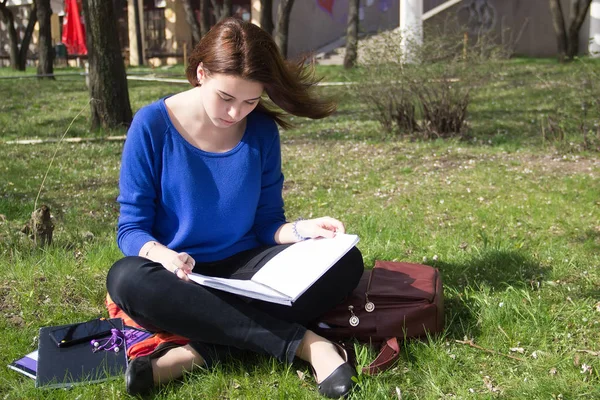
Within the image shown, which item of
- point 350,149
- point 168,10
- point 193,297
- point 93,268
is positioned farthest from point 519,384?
point 168,10

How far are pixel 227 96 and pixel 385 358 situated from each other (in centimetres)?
120

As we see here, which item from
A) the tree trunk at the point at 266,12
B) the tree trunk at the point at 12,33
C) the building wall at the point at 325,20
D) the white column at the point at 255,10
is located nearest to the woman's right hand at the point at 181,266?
the tree trunk at the point at 266,12

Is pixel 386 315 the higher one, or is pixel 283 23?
pixel 283 23

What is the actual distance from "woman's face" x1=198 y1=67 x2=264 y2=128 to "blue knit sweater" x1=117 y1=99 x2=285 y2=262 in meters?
0.21

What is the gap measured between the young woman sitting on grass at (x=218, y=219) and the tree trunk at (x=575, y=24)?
52.4 feet

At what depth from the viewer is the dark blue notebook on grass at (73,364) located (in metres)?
2.71

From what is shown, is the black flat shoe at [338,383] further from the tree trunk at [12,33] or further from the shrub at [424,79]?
the tree trunk at [12,33]

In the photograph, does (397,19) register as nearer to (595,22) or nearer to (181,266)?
(595,22)

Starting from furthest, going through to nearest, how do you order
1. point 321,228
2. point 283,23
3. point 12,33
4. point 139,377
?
point 12,33
point 283,23
point 321,228
point 139,377

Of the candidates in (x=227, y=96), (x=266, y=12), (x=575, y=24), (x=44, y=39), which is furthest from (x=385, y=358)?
(x=44, y=39)

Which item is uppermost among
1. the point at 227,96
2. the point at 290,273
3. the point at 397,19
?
the point at 397,19

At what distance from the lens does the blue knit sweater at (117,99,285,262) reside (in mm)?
2959

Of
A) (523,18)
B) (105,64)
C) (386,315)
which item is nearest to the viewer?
(386,315)

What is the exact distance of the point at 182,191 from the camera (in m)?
3.01
